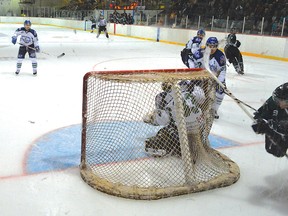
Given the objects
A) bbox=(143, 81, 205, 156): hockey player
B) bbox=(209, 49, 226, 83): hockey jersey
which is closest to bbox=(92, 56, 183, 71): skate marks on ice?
bbox=(209, 49, 226, 83): hockey jersey

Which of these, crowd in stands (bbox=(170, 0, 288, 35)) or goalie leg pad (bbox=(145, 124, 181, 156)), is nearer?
goalie leg pad (bbox=(145, 124, 181, 156))

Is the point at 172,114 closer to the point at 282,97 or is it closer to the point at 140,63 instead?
the point at 282,97

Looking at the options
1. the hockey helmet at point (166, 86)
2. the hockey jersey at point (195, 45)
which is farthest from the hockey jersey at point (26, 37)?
the hockey helmet at point (166, 86)

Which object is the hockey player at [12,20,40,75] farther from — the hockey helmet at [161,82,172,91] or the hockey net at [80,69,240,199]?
the hockey helmet at [161,82,172,91]

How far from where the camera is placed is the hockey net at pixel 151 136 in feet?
7.66

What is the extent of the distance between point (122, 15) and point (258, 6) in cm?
895

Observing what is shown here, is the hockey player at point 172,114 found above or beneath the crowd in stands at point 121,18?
beneath

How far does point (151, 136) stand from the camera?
9.63 ft

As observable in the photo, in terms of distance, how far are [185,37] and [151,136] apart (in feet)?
36.7

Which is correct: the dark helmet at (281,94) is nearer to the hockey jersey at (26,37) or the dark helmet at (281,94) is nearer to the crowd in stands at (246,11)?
the hockey jersey at (26,37)

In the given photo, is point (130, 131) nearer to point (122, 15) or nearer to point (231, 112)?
point (231, 112)

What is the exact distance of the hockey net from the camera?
2336 mm

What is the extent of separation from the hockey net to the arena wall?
340 cm

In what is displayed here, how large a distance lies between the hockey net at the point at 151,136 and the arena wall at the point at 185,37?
3404 millimetres
